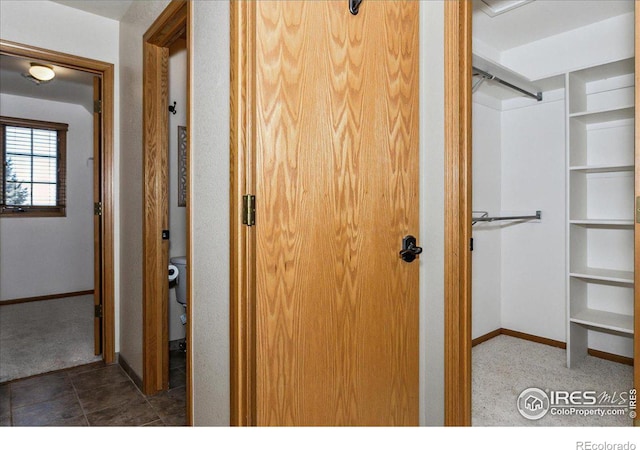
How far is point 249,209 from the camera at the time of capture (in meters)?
1.16

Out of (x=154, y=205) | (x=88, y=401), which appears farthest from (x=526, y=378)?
(x=88, y=401)

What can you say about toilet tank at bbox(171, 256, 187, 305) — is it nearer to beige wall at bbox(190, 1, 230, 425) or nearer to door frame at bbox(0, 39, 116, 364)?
door frame at bbox(0, 39, 116, 364)

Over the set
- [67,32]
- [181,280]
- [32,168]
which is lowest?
[181,280]

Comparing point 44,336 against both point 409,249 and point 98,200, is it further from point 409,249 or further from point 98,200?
point 409,249

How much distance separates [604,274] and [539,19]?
6.37 feet

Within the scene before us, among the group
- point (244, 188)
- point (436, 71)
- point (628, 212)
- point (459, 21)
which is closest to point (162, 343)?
point (244, 188)

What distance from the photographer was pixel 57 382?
8.13 feet

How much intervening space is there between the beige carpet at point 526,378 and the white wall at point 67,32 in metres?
2.57

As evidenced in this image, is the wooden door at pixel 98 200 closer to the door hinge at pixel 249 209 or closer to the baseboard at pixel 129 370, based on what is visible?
the baseboard at pixel 129 370

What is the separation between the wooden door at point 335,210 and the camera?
1.17 m

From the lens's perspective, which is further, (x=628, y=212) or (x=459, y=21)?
(x=628, y=212)

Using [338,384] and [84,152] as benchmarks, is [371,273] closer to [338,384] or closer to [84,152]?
[338,384]

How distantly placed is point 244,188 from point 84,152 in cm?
487

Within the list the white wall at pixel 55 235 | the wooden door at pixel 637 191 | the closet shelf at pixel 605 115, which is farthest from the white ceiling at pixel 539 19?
the white wall at pixel 55 235
